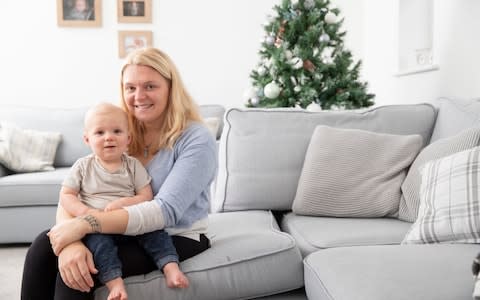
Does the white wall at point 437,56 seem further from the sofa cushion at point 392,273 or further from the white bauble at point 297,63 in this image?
the sofa cushion at point 392,273

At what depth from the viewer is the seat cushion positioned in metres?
1.33

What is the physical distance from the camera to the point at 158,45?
14.1 feet

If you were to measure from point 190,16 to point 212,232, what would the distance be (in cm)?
302

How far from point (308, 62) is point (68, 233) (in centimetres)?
215

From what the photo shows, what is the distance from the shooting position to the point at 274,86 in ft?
10.1

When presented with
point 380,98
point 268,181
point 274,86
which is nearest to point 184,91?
point 268,181

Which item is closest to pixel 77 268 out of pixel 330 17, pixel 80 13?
pixel 330 17

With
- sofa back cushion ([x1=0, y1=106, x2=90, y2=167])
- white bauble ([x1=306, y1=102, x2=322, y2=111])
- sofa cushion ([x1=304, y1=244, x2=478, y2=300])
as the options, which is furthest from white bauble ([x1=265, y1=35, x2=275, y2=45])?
sofa cushion ([x1=304, y1=244, x2=478, y2=300])

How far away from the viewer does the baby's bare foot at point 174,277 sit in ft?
4.26

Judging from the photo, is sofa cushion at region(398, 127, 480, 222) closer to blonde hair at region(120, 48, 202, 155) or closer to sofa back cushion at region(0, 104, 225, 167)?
blonde hair at region(120, 48, 202, 155)

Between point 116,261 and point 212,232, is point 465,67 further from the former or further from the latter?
point 116,261

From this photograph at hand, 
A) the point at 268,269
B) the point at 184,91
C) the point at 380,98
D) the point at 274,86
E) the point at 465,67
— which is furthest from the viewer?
the point at 380,98

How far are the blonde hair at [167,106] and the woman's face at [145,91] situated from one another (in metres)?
0.02

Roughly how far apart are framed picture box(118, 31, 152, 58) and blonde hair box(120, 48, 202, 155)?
280 cm
